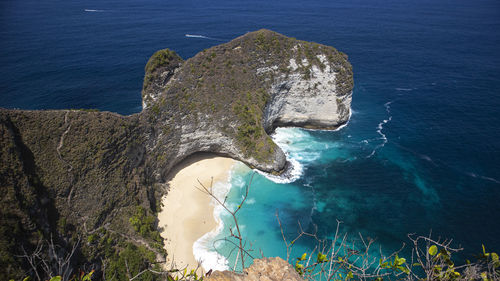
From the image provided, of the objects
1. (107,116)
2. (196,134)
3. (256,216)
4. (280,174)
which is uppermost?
(107,116)

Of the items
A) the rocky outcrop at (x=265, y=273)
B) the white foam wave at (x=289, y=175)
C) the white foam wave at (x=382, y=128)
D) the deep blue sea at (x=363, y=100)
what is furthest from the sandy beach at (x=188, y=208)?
the white foam wave at (x=382, y=128)

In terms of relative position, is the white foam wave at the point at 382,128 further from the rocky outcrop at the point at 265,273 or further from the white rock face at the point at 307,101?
the rocky outcrop at the point at 265,273

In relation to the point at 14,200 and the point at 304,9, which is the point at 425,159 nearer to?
the point at 14,200

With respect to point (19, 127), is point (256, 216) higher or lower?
lower

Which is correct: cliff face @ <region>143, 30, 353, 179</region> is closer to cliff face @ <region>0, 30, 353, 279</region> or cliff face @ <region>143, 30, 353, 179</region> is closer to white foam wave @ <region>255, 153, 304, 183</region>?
cliff face @ <region>0, 30, 353, 279</region>

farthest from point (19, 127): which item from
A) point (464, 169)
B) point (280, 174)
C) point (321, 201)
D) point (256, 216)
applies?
point (464, 169)

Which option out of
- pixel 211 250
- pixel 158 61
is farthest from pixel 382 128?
pixel 158 61

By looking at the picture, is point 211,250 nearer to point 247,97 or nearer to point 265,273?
point 247,97
